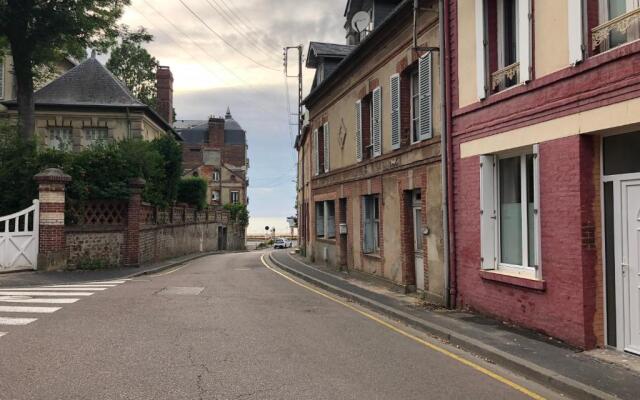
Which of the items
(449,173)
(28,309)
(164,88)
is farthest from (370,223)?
(164,88)

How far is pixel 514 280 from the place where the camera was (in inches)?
344

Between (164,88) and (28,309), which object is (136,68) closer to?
(164,88)

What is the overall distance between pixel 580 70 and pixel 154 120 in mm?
32045

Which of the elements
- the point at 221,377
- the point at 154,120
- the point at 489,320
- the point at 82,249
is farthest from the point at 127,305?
the point at 154,120

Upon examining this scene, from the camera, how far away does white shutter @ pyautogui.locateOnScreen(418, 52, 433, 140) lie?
39.2 ft

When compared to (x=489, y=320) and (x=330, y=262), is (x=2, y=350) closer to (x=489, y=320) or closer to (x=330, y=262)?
(x=489, y=320)

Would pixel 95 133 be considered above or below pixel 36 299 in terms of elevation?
above

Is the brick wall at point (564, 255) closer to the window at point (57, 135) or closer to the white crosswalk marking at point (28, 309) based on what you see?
the white crosswalk marking at point (28, 309)

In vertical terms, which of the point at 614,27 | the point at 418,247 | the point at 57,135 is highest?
the point at 57,135

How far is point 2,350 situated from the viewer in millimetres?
7234

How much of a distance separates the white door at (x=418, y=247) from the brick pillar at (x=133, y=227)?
1091 cm

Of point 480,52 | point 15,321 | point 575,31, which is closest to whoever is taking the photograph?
point 575,31

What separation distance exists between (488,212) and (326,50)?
1535 cm

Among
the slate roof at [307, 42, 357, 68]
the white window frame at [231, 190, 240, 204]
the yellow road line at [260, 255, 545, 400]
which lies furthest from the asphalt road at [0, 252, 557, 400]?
the white window frame at [231, 190, 240, 204]
